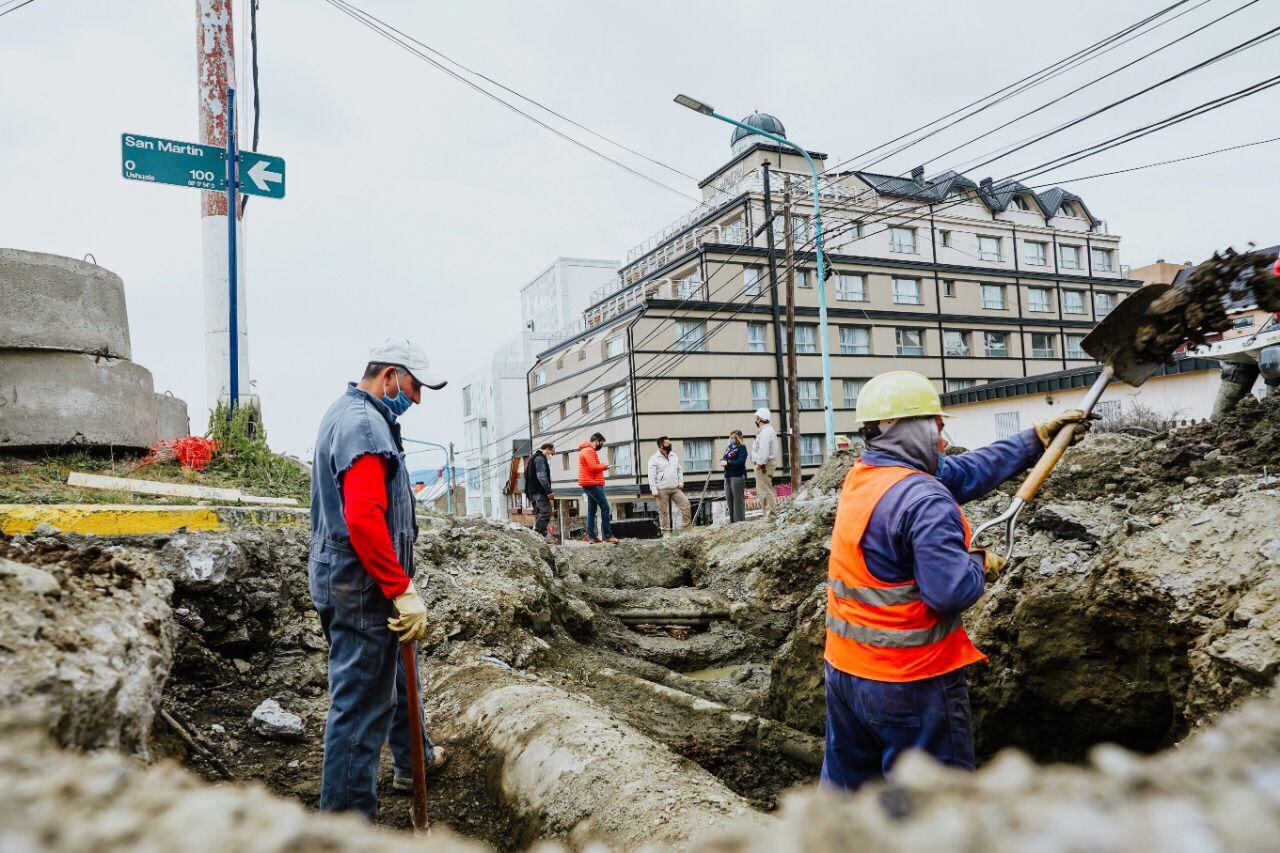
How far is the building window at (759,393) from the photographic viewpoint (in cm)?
3494

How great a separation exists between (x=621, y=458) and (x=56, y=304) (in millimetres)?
28692

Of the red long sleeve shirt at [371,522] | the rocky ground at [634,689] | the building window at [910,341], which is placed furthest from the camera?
the building window at [910,341]

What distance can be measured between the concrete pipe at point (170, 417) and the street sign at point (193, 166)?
2.33 m

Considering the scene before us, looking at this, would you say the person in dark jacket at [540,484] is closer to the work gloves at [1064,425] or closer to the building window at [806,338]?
the work gloves at [1064,425]

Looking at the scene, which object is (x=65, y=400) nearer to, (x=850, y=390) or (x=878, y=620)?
(x=878, y=620)

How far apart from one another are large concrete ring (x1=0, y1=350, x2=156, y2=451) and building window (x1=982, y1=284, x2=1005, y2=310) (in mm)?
40502

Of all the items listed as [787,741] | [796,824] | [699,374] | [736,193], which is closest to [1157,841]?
[796,824]

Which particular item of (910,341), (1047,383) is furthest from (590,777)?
(910,341)

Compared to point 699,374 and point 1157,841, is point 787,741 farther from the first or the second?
point 699,374

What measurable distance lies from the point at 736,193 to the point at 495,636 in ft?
112

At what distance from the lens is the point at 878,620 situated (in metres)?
2.77

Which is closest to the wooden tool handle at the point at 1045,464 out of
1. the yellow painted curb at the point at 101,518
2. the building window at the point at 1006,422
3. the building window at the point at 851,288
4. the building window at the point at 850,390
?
the yellow painted curb at the point at 101,518

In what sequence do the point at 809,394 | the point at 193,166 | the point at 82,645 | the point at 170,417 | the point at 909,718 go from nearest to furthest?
1. the point at 82,645
2. the point at 909,718
3. the point at 193,166
4. the point at 170,417
5. the point at 809,394

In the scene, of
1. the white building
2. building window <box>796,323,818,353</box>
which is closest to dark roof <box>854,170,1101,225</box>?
building window <box>796,323,818,353</box>
